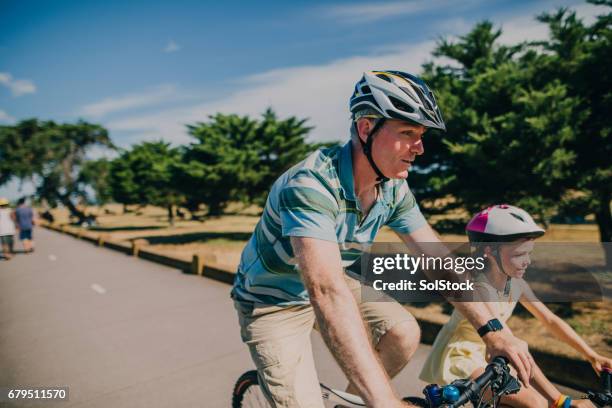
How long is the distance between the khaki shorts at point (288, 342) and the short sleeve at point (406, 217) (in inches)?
17.9

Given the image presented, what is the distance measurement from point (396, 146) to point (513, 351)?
101 cm

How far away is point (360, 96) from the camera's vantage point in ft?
6.61

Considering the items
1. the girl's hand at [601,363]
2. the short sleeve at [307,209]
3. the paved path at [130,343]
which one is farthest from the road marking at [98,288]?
the girl's hand at [601,363]

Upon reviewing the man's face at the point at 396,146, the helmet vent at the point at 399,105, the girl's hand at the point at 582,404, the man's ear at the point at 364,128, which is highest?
the helmet vent at the point at 399,105

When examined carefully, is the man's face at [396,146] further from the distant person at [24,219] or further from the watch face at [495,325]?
the distant person at [24,219]

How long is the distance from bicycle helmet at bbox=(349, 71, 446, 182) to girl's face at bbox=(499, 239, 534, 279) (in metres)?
0.80

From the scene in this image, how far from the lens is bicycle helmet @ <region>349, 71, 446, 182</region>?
1.87 metres

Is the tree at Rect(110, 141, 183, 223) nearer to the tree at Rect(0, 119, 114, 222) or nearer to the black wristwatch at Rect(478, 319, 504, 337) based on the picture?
the tree at Rect(0, 119, 114, 222)

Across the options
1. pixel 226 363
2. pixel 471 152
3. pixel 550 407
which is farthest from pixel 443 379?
pixel 471 152

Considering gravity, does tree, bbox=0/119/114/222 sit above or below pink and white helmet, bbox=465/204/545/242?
above

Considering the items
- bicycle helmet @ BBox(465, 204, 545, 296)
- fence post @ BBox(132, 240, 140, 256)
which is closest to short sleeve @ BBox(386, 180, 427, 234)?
bicycle helmet @ BBox(465, 204, 545, 296)

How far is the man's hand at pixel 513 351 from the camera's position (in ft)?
5.44

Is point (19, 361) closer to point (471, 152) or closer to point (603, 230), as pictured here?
point (471, 152)

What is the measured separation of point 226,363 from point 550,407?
11.6ft
